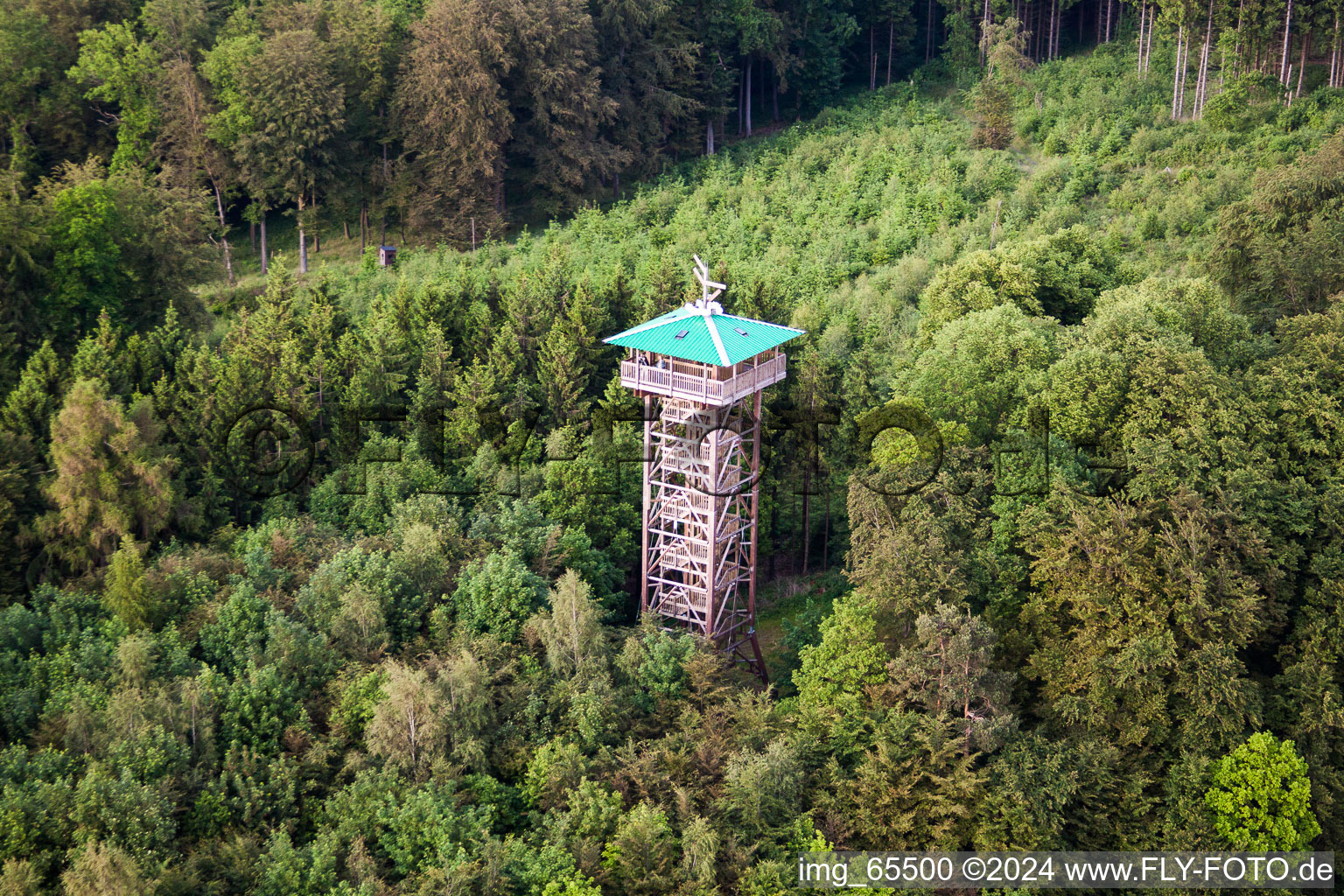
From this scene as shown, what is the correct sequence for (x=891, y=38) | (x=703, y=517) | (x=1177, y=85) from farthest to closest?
1. (x=891, y=38)
2. (x=1177, y=85)
3. (x=703, y=517)

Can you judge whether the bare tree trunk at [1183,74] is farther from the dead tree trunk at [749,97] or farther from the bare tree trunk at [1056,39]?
the dead tree trunk at [749,97]

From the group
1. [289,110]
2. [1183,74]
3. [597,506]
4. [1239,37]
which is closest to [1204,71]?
[1183,74]

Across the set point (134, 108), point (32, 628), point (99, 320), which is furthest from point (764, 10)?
point (32, 628)

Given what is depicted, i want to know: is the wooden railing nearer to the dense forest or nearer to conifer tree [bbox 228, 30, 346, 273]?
the dense forest

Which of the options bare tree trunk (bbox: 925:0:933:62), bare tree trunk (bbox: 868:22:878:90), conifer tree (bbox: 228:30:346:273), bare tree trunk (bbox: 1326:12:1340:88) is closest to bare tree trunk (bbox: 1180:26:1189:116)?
bare tree trunk (bbox: 1326:12:1340:88)

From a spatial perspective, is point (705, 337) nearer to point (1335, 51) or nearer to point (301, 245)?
point (301, 245)

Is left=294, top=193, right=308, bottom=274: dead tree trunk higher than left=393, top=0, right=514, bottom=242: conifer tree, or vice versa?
left=393, top=0, right=514, bottom=242: conifer tree
